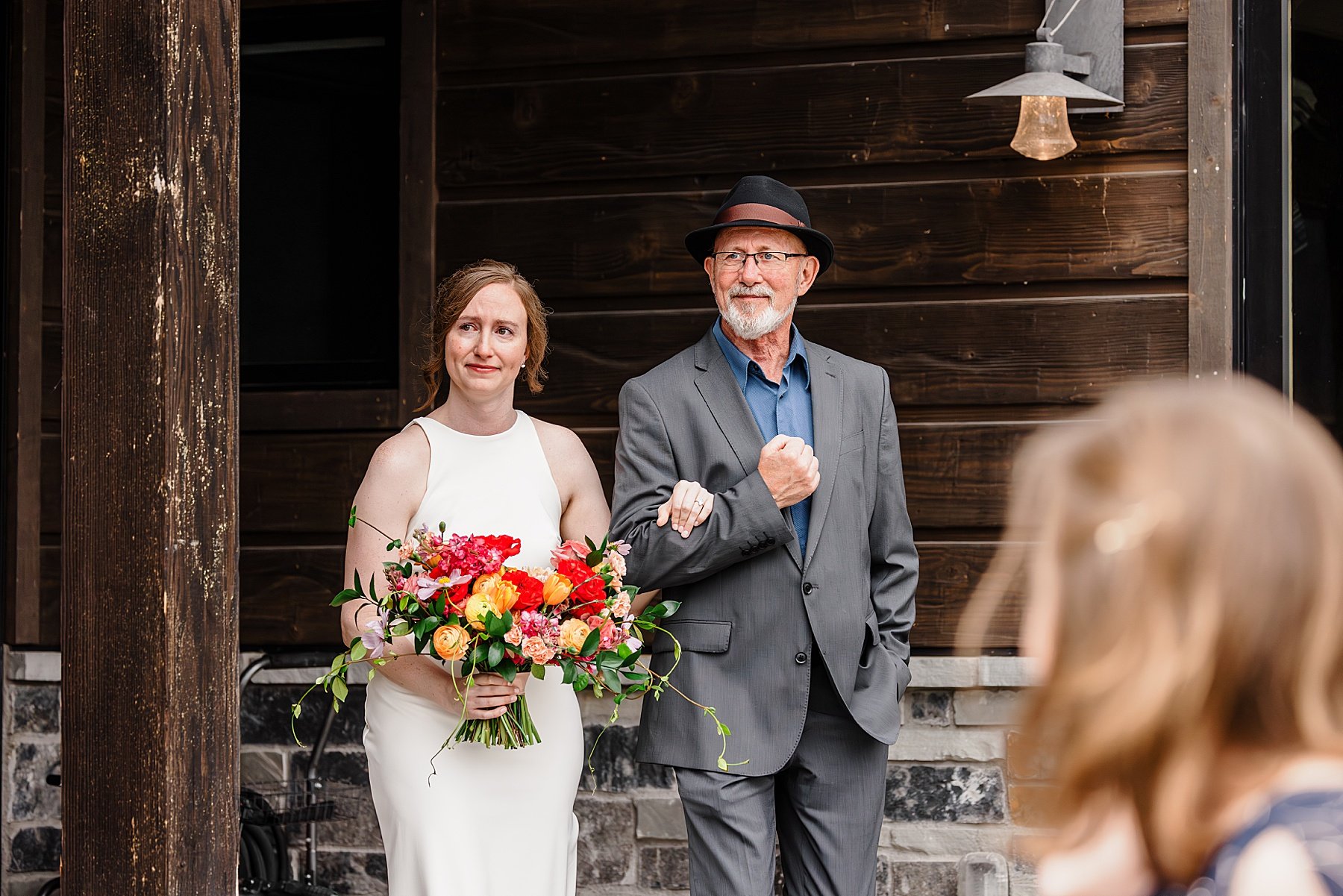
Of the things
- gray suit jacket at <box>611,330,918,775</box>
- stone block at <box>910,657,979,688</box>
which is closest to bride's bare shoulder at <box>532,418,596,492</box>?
gray suit jacket at <box>611,330,918,775</box>

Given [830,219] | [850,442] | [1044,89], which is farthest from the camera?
[830,219]

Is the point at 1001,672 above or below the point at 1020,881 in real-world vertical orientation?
above

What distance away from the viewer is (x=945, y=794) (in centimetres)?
380

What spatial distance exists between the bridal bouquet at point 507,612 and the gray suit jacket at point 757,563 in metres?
0.09

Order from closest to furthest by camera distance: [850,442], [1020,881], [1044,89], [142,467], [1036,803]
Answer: [1036,803] → [142,467] → [850,442] → [1044,89] → [1020,881]

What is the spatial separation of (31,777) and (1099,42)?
3.80 m

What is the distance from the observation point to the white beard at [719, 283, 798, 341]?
9.95 ft

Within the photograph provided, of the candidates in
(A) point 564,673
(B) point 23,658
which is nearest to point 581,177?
(A) point 564,673

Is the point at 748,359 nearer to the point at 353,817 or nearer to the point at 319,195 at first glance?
the point at 319,195

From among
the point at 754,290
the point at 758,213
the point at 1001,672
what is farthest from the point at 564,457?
the point at 1001,672

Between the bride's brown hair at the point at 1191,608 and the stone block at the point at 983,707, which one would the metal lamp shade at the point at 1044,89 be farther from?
the bride's brown hair at the point at 1191,608

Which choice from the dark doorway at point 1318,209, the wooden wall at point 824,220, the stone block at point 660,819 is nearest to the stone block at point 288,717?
the wooden wall at point 824,220

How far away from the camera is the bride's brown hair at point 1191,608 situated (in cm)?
99

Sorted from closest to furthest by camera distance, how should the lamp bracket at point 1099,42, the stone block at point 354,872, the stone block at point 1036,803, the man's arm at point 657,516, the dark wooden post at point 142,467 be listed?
the stone block at point 1036,803 < the dark wooden post at point 142,467 < the man's arm at point 657,516 < the lamp bracket at point 1099,42 < the stone block at point 354,872
